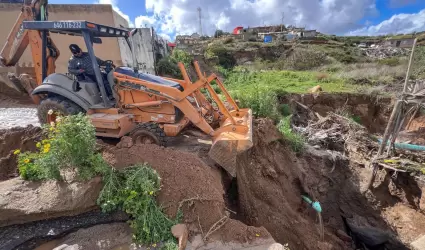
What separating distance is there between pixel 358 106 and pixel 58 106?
13301 millimetres

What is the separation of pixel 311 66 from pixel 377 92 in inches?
446

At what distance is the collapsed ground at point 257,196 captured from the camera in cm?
311

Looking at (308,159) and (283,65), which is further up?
(283,65)

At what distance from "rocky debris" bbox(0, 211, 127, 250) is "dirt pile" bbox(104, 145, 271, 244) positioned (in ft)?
2.20

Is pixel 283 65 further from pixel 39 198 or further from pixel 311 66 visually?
pixel 39 198

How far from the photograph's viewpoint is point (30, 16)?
5.67 metres

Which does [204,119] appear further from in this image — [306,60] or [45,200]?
[306,60]


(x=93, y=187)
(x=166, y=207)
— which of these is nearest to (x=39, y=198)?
(x=93, y=187)

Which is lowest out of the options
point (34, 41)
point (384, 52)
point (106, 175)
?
point (106, 175)

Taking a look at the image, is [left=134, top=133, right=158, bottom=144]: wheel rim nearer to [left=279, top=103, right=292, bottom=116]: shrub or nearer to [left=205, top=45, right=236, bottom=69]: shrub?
[left=279, top=103, right=292, bottom=116]: shrub

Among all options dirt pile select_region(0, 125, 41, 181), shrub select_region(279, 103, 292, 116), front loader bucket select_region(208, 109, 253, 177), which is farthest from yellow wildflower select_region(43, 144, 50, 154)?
shrub select_region(279, 103, 292, 116)

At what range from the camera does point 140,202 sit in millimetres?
3078

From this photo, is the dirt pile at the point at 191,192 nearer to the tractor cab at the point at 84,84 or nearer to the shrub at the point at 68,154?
the shrub at the point at 68,154

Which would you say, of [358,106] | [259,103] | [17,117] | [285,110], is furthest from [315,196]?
[17,117]
